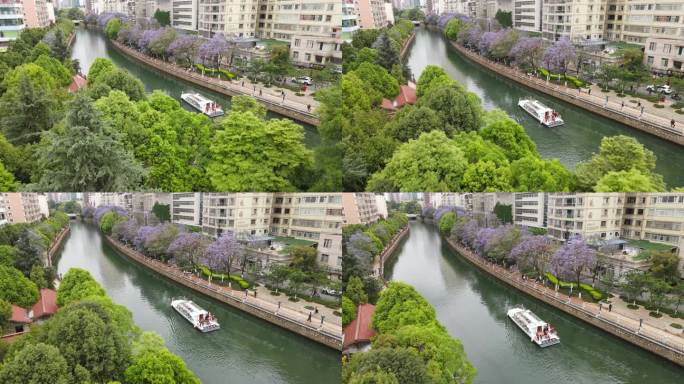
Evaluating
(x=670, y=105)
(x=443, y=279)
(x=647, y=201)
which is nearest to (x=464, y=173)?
(x=443, y=279)

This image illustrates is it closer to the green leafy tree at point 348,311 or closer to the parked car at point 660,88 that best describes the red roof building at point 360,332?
the green leafy tree at point 348,311

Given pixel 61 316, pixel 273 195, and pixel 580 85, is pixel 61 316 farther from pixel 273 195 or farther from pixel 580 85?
pixel 580 85

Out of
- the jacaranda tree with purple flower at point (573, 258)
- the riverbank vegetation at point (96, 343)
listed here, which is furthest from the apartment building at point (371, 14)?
the riverbank vegetation at point (96, 343)

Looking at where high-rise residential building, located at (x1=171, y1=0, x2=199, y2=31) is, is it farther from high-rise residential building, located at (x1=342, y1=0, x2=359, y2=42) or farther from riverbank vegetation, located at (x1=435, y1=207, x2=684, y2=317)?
riverbank vegetation, located at (x1=435, y1=207, x2=684, y2=317)

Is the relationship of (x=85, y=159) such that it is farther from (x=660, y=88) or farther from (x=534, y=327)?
(x=660, y=88)

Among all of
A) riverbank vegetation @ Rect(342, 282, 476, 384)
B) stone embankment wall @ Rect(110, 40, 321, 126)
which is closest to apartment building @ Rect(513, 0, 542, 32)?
stone embankment wall @ Rect(110, 40, 321, 126)

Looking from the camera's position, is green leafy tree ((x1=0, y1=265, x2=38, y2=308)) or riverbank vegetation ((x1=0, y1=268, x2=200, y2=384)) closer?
riverbank vegetation ((x1=0, y1=268, x2=200, y2=384))

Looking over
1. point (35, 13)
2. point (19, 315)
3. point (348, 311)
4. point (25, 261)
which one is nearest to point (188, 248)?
point (348, 311)

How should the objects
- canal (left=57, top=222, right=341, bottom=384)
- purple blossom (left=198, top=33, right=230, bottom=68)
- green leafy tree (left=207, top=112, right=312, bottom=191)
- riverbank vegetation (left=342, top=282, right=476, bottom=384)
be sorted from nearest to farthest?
1. riverbank vegetation (left=342, top=282, right=476, bottom=384)
2. canal (left=57, top=222, right=341, bottom=384)
3. green leafy tree (left=207, top=112, right=312, bottom=191)
4. purple blossom (left=198, top=33, right=230, bottom=68)
